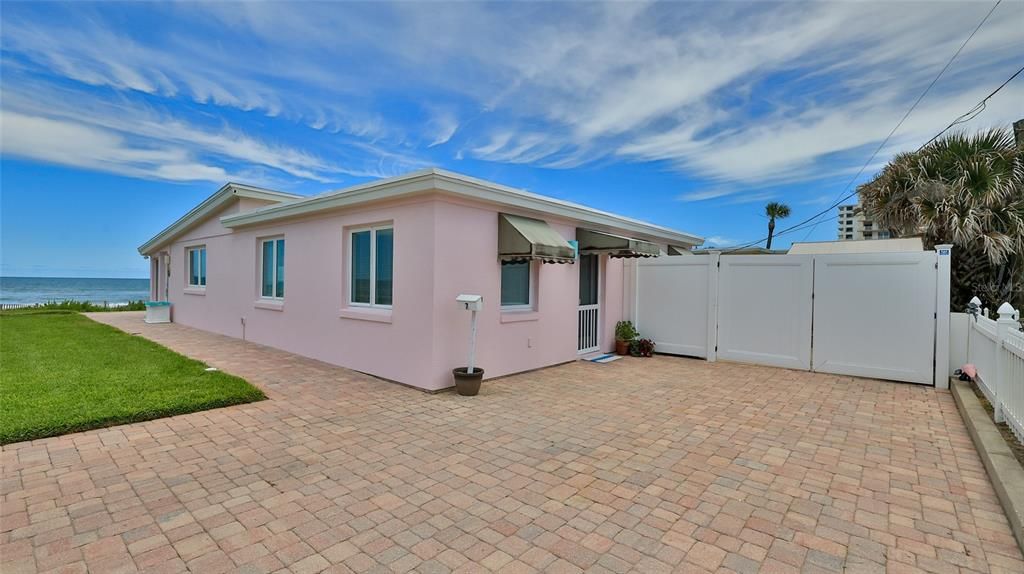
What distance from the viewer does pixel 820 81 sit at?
503 inches

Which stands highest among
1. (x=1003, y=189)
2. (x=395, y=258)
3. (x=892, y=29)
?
(x=892, y=29)

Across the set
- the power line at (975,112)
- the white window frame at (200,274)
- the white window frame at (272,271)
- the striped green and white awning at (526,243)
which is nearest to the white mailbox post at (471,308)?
the striped green and white awning at (526,243)

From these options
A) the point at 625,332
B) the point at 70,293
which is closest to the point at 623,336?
the point at 625,332

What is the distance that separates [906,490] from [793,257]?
22.4 ft

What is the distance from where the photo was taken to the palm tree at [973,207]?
11.5m

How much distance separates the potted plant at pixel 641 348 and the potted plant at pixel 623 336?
0.12m

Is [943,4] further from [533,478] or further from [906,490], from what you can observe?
[533,478]

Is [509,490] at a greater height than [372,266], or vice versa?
[372,266]

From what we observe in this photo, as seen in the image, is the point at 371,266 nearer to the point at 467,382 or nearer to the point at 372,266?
the point at 372,266

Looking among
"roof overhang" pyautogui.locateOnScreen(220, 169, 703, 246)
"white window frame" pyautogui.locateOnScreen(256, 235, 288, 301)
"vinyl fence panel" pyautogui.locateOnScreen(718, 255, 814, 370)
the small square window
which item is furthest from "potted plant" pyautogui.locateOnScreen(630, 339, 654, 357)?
"white window frame" pyautogui.locateOnScreen(256, 235, 288, 301)

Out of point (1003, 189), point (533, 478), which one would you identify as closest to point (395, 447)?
point (533, 478)

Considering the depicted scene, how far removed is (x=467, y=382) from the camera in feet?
24.1

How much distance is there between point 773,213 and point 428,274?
4185cm

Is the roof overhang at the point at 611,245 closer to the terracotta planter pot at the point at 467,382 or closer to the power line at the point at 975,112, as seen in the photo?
the terracotta planter pot at the point at 467,382
